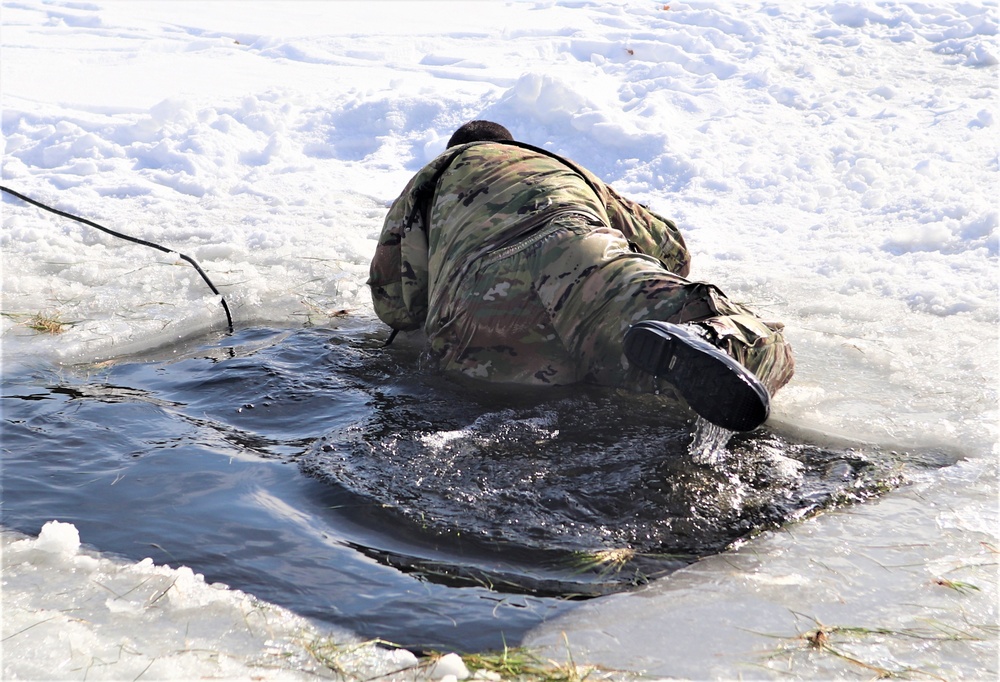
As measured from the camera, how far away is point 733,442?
9.53 feet

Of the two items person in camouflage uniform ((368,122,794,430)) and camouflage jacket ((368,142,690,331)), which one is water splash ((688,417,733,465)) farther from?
camouflage jacket ((368,142,690,331))

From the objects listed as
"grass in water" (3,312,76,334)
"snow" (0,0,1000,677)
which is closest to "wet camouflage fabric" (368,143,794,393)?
"snow" (0,0,1000,677)

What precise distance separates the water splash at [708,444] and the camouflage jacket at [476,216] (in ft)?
2.95

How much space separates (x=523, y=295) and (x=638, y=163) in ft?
13.1

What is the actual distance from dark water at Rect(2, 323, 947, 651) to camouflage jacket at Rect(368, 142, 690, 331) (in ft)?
1.52

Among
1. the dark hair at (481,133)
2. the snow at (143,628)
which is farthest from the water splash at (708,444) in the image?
the dark hair at (481,133)

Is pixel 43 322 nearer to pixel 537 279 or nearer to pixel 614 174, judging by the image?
pixel 537 279

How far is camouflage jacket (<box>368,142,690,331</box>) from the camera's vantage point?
327cm

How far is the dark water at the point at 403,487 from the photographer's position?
2.14 m

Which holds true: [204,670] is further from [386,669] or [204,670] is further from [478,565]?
[478,565]

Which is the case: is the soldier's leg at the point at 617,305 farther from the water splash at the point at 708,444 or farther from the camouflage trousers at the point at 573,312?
the water splash at the point at 708,444

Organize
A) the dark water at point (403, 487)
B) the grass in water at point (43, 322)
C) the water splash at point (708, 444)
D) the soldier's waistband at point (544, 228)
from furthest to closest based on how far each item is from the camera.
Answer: the grass in water at point (43, 322), the soldier's waistband at point (544, 228), the water splash at point (708, 444), the dark water at point (403, 487)

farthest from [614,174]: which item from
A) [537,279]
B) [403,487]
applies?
[403,487]

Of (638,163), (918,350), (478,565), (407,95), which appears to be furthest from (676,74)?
(478,565)
